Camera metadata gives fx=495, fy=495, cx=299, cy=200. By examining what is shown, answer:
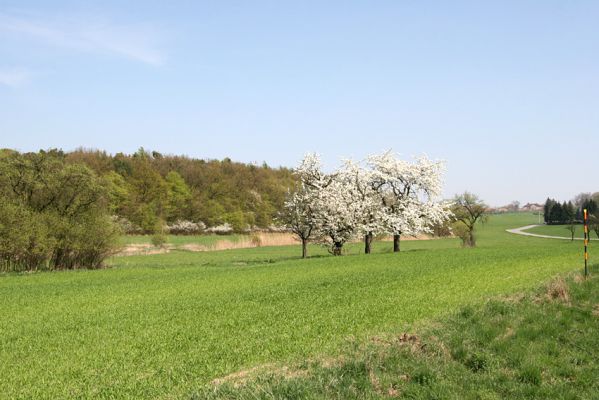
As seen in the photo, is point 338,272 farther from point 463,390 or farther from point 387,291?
point 463,390

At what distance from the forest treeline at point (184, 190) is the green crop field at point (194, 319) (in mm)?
58230

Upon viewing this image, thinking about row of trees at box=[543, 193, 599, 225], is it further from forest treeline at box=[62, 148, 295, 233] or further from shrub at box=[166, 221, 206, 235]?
shrub at box=[166, 221, 206, 235]

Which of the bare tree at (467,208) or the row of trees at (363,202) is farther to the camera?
the bare tree at (467,208)

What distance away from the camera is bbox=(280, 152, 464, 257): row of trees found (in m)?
47.2

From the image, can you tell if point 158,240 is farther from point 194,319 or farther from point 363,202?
point 194,319

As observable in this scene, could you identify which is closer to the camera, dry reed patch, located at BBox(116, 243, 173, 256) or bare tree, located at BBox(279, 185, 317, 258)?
bare tree, located at BBox(279, 185, 317, 258)

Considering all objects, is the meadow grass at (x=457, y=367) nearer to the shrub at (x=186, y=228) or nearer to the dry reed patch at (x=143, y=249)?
the dry reed patch at (x=143, y=249)

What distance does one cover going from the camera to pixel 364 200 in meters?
49.5

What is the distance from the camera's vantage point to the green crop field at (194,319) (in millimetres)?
9141

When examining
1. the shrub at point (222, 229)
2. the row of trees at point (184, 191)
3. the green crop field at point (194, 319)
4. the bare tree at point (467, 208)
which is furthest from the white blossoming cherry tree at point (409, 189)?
the shrub at point (222, 229)

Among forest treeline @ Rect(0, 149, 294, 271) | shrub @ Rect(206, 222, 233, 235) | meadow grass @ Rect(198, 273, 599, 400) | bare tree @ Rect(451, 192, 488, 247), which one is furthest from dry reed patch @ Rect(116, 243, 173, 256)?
meadow grass @ Rect(198, 273, 599, 400)

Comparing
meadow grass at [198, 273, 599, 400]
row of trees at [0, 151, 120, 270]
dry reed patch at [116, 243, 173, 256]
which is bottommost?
dry reed patch at [116, 243, 173, 256]

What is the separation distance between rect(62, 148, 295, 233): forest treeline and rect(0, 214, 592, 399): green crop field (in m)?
58.2

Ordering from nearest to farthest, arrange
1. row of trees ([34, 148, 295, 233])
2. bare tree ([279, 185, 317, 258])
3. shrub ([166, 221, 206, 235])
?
bare tree ([279, 185, 317, 258]) < row of trees ([34, 148, 295, 233]) < shrub ([166, 221, 206, 235])
